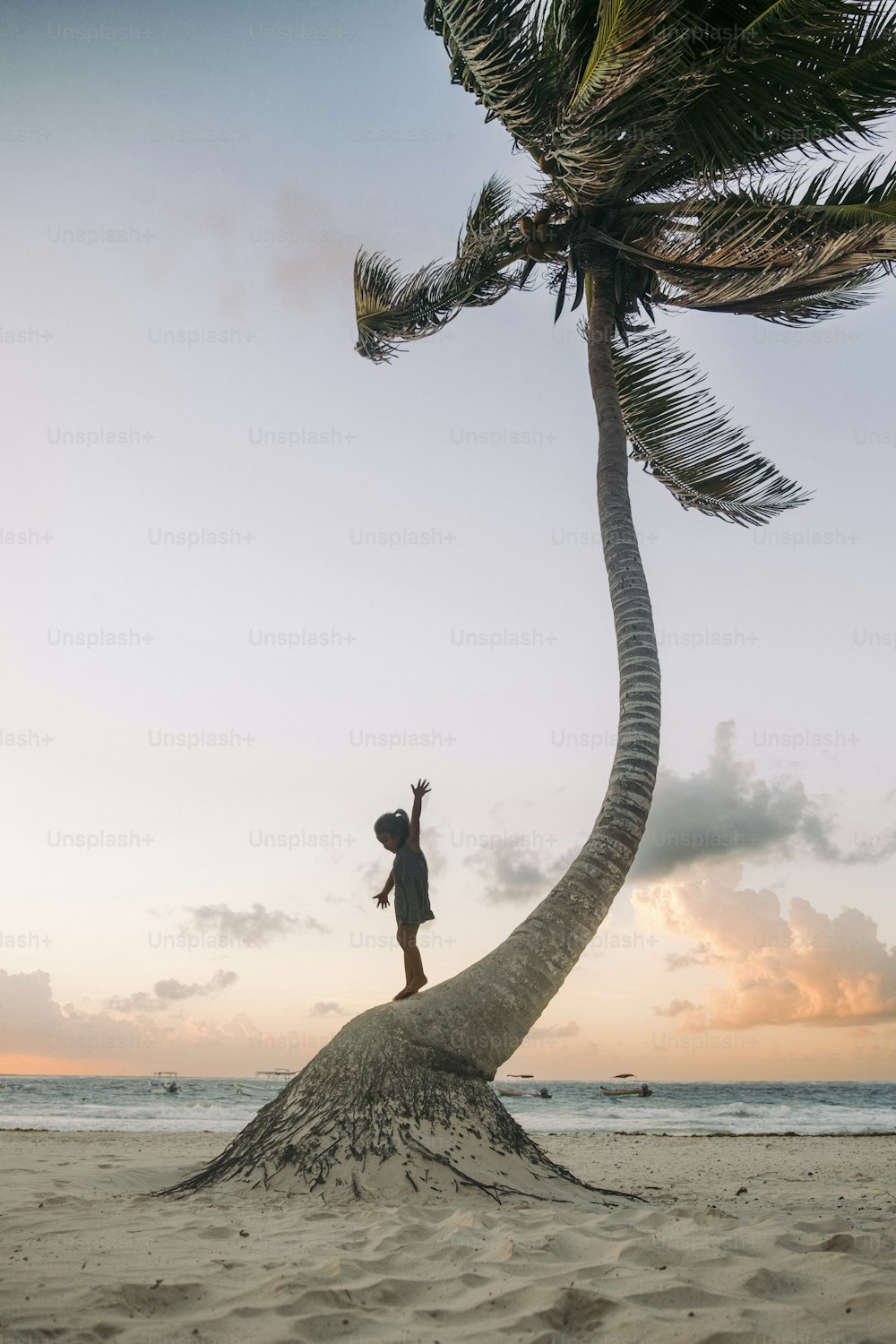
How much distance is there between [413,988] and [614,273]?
309 inches

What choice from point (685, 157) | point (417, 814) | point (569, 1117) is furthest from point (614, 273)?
point (569, 1117)

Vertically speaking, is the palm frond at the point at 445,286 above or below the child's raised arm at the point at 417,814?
above

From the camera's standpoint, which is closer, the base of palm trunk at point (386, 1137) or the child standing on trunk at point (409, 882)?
the base of palm trunk at point (386, 1137)

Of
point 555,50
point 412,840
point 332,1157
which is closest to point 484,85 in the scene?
point 555,50

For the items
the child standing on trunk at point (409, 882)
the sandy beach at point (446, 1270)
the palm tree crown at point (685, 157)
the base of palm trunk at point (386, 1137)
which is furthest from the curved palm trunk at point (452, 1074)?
the palm tree crown at point (685, 157)

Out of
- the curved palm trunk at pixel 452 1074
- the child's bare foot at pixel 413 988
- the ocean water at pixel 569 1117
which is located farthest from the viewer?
the ocean water at pixel 569 1117

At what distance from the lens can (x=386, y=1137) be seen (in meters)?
6.29

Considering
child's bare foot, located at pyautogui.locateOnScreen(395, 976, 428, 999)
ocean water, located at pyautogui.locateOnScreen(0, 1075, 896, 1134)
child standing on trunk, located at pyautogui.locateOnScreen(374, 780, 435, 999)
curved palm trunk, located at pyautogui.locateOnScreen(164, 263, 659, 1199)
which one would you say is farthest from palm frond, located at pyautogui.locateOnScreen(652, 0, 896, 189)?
ocean water, located at pyautogui.locateOnScreen(0, 1075, 896, 1134)

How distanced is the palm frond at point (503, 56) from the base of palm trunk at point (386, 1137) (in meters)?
8.10

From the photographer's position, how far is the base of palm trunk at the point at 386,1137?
6.05 metres

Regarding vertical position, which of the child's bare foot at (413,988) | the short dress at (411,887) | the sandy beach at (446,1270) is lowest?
the sandy beach at (446,1270)

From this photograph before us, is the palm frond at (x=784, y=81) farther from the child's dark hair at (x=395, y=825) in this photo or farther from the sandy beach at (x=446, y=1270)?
the sandy beach at (x=446, y=1270)

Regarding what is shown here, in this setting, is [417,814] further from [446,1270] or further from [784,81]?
[784,81]

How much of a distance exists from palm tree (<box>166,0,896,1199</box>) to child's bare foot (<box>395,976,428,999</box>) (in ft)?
1.63
